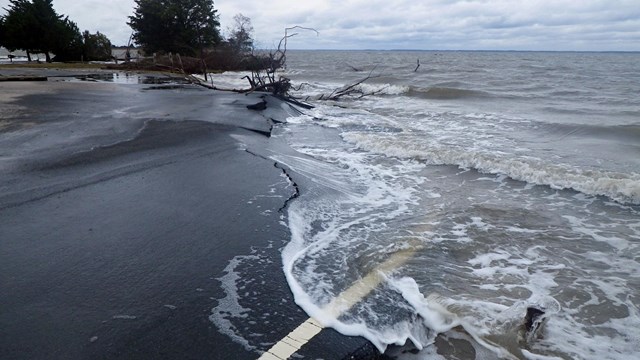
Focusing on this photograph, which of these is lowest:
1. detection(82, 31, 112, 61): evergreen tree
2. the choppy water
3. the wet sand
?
the choppy water

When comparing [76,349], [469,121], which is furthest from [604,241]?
[469,121]

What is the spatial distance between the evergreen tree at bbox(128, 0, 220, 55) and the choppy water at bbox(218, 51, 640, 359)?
3433 cm

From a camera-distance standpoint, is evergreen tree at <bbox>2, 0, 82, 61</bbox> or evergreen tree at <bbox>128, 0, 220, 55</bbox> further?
evergreen tree at <bbox>128, 0, 220, 55</bbox>

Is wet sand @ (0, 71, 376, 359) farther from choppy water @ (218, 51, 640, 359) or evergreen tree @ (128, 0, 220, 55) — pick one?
evergreen tree @ (128, 0, 220, 55)

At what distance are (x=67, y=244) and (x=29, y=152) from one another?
4.04 metres

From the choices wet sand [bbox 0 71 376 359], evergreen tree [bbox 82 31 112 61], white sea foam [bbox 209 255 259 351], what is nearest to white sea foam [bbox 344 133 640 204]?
wet sand [bbox 0 71 376 359]

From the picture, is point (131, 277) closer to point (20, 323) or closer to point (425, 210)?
point (20, 323)

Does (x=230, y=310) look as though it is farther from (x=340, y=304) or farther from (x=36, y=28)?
(x=36, y=28)

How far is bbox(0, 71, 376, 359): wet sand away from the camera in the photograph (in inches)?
106

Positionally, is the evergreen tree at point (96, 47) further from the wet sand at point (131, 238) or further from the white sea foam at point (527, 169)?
the white sea foam at point (527, 169)

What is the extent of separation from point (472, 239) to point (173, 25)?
4296cm

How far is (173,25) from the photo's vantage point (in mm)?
41375

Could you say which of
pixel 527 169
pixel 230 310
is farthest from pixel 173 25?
pixel 230 310

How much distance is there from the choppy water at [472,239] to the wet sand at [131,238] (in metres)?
0.46
